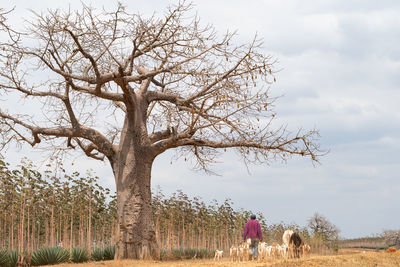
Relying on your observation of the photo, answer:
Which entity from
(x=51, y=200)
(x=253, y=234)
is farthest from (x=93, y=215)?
(x=253, y=234)

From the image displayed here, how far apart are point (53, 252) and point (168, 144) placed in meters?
5.66

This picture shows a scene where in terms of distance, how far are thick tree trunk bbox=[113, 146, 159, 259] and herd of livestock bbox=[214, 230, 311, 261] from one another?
128 inches

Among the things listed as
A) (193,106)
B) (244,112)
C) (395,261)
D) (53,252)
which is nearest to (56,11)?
(193,106)

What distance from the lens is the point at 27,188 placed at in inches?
828

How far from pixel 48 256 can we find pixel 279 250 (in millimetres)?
8307

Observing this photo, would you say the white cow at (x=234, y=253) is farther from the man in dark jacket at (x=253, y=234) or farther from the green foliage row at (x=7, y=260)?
the green foliage row at (x=7, y=260)

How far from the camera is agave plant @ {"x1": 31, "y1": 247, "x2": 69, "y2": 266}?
1680 centimetres

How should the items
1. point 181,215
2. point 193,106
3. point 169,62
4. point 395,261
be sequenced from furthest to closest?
point 181,215
point 193,106
point 169,62
point 395,261

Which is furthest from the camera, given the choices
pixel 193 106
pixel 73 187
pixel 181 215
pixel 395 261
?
pixel 181 215

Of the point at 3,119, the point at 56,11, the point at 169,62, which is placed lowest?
the point at 3,119

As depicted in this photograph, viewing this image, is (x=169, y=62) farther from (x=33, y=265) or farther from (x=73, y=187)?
(x=73, y=187)

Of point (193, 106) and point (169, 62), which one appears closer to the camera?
point (169, 62)

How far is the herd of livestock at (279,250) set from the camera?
546 inches

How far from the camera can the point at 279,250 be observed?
45.9 ft
